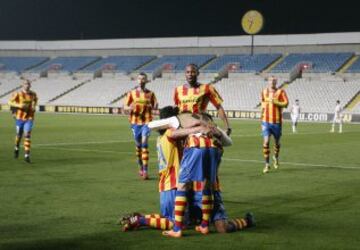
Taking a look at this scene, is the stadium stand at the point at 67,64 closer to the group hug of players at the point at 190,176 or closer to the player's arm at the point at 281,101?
the player's arm at the point at 281,101

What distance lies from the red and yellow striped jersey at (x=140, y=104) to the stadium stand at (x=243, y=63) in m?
51.4

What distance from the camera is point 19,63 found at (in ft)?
272

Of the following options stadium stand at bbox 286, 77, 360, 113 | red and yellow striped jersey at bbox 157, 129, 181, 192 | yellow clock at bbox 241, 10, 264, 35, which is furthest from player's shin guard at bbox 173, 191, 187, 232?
yellow clock at bbox 241, 10, 264, 35

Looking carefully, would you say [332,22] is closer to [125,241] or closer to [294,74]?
[294,74]

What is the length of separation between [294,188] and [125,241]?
6.33 meters

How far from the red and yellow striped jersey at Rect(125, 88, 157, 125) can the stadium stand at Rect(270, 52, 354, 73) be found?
161 ft

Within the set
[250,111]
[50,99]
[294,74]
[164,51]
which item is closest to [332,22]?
[294,74]

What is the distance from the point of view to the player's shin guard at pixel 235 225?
9.27 m

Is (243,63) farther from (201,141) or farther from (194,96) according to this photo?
(201,141)

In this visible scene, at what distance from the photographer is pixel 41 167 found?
1739 cm

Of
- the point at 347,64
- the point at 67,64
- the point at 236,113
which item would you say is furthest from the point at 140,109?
the point at 67,64

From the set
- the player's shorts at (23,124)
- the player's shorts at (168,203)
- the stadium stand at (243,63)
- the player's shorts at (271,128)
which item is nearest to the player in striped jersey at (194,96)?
the player's shorts at (168,203)

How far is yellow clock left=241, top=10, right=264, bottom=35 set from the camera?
61344 mm

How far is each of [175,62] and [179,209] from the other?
64.8 metres
